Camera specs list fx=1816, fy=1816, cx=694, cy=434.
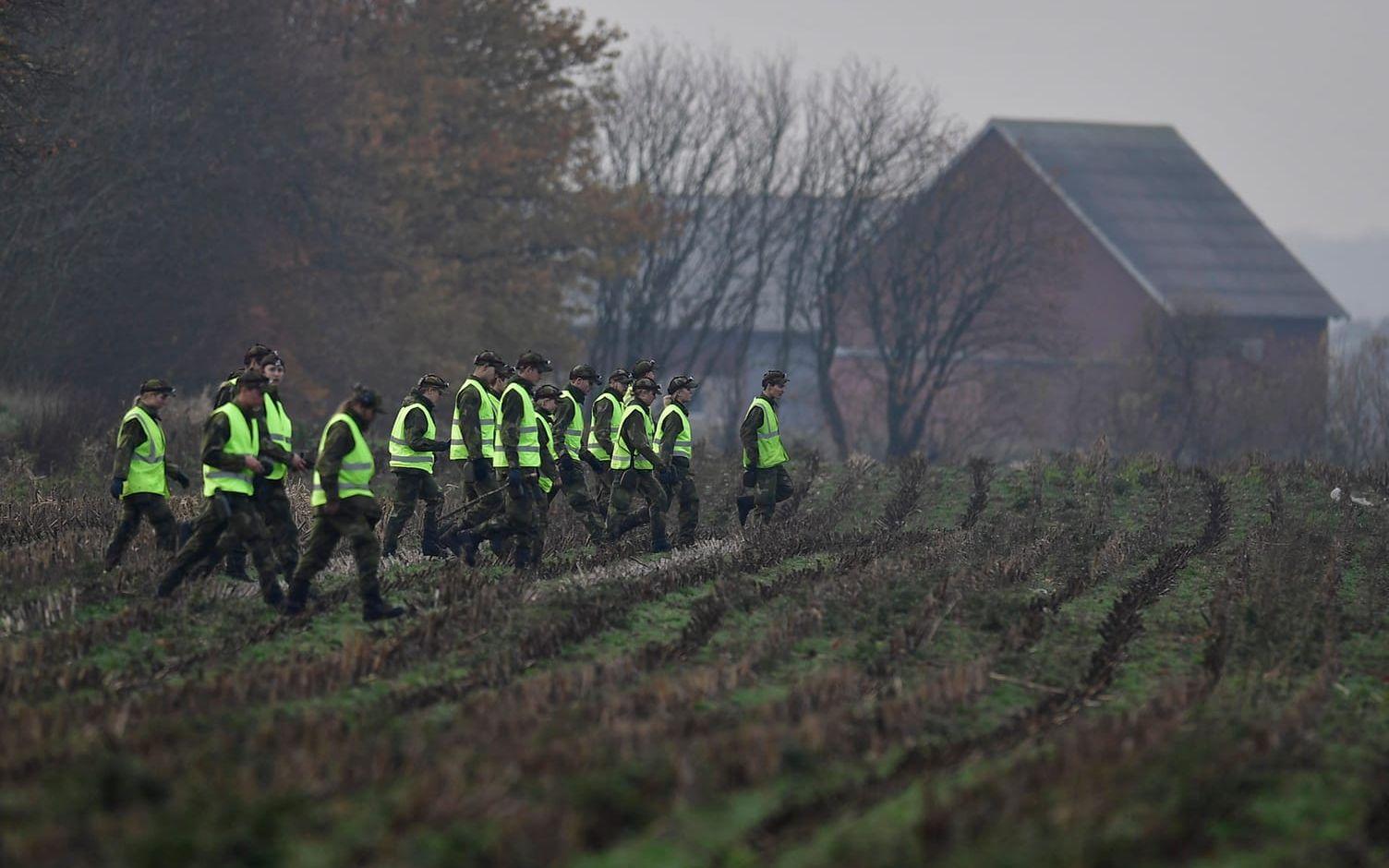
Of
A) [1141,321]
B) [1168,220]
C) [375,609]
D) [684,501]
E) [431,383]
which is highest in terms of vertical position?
[1168,220]

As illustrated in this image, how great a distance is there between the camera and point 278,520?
14.4m

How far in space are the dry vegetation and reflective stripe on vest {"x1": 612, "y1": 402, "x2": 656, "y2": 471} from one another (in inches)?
34.8

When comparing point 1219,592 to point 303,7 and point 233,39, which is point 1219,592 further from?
point 303,7

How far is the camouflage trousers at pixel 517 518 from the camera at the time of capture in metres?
16.3

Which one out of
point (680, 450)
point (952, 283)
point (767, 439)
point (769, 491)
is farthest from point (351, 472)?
point (952, 283)

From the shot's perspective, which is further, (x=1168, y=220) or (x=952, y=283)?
(x=1168, y=220)

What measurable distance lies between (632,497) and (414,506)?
2401 millimetres

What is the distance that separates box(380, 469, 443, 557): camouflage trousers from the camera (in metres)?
16.9

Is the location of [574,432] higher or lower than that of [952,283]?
lower

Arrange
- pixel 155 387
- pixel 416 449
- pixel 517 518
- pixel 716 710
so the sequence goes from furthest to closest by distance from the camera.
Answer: pixel 416 449 → pixel 517 518 → pixel 155 387 → pixel 716 710

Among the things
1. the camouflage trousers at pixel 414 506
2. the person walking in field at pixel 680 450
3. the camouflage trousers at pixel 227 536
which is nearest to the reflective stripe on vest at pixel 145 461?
the camouflage trousers at pixel 227 536

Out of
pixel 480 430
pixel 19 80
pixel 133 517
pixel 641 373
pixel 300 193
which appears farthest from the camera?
pixel 300 193

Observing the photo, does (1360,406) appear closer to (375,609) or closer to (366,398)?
(366,398)

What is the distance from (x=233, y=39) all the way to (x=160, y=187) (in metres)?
3.46
